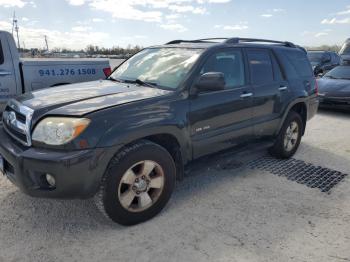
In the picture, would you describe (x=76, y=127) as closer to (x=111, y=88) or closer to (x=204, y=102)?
(x=111, y=88)

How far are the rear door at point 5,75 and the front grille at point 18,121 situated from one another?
117 inches

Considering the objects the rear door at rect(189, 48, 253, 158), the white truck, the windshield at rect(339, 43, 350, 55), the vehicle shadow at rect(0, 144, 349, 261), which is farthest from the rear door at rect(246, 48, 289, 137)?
the windshield at rect(339, 43, 350, 55)

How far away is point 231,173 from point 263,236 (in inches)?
62.3

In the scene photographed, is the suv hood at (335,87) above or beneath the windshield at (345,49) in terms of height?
beneath

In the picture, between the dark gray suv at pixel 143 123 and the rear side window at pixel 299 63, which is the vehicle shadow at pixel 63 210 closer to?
the dark gray suv at pixel 143 123

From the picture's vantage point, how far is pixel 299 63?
18.0 feet

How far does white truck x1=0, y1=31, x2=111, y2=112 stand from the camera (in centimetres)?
639

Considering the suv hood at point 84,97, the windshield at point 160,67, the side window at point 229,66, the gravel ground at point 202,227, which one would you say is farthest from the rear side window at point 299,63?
the suv hood at point 84,97

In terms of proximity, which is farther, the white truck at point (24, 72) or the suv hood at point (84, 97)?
the white truck at point (24, 72)

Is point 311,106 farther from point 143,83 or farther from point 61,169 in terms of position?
point 61,169

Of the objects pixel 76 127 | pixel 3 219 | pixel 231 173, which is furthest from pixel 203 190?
pixel 3 219

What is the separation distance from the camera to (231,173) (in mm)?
4746

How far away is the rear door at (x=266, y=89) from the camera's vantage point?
4.49 meters

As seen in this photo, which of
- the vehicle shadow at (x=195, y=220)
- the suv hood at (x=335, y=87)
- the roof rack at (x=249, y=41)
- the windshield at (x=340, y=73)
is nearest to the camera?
the vehicle shadow at (x=195, y=220)
